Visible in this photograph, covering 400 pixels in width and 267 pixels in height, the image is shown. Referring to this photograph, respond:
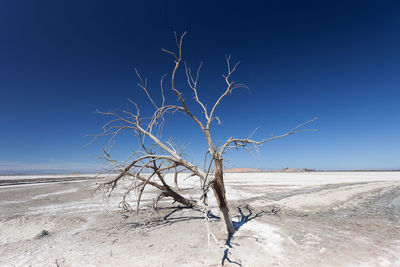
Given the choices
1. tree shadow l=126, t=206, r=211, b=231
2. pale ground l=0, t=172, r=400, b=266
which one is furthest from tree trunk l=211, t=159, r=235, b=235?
tree shadow l=126, t=206, r=211, b=231

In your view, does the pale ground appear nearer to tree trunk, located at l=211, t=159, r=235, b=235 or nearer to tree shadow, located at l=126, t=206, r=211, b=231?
tree shadow, located at l=126, t=206, r=211, b=231

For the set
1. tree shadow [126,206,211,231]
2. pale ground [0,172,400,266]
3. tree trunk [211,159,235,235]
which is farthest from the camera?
tree shadow [126,206,211,231]

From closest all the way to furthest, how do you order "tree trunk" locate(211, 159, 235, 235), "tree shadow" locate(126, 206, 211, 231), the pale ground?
the pale ground
"tree trunk" locate(211, 159, 235, 235)
"tree shadow" locate(126, 206, 211, 231)

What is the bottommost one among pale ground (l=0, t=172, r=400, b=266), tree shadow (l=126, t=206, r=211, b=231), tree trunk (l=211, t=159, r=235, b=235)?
pale ground (l=0, t=172, r=400, b=266)

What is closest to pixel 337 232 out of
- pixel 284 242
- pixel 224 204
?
pixel 284 242

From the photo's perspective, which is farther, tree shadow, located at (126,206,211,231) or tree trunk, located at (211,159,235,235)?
tree shadow, located at (126,206,211,231)

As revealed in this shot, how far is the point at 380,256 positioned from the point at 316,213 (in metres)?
3.96

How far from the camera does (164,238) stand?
493 cm

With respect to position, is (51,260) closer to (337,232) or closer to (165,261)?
(165,261)

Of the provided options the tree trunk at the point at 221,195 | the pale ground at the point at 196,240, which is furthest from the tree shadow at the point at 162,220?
the tree trunk at the point at 221,195

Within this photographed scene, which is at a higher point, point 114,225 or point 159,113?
point 159,113

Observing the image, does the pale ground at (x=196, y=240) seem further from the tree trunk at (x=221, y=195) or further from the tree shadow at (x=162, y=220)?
the tree trunk at (x=221, y=195)

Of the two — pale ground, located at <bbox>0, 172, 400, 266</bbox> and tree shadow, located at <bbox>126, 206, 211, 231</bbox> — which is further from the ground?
tree shadow, located at <bbox>126, 206, 211, 231</bbox>

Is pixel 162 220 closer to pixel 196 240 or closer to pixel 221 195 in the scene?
pixel 196 240
